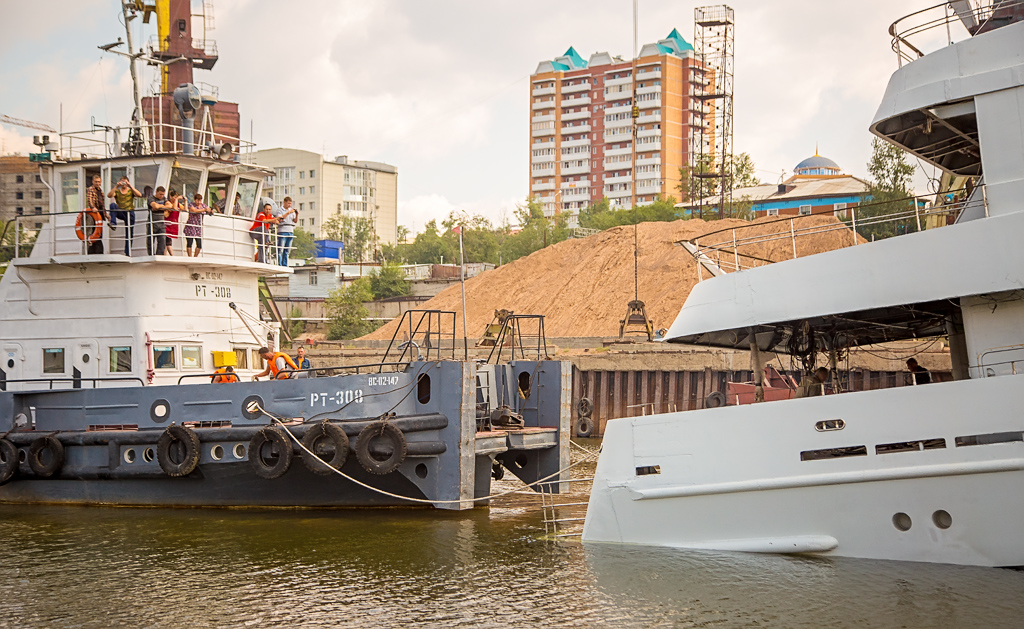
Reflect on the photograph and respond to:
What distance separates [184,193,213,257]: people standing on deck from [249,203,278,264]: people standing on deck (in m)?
0.81

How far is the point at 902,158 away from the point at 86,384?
35.6 metres

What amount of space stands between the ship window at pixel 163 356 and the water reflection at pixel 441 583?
8.63 feet

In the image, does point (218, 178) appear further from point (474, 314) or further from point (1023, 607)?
point (474, 314)

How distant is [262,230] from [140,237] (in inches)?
72.6

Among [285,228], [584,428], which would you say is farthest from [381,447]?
[584,428]

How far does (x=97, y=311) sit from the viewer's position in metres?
13.8

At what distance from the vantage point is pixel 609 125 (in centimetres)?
8750

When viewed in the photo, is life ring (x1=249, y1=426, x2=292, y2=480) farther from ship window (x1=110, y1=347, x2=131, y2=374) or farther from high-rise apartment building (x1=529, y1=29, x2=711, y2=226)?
high-rise apartment building (x1=529, y1=29, x2=711, y2=226)

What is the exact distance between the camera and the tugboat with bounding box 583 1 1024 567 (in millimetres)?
8180

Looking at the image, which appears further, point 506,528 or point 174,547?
point 506,528

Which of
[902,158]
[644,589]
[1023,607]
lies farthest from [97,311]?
[902,158]

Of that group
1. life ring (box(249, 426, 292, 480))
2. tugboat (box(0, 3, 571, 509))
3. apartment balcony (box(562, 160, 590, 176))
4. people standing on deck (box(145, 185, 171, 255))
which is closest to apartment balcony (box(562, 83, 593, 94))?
apartment balcony (box(562, 160, 590, 176))

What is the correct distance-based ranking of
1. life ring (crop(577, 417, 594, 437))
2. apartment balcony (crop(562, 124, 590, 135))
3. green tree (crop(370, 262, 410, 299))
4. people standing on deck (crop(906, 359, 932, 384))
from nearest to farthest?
people standing on deck (crop(906, 359, 932, 384))
life ring (crop(577, 417, 594, 437))
green tree (crop(370, 262, 410, 299))
apartment balcony (crop(562, 124, 590, 135))

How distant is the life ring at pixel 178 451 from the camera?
12.5 meters
